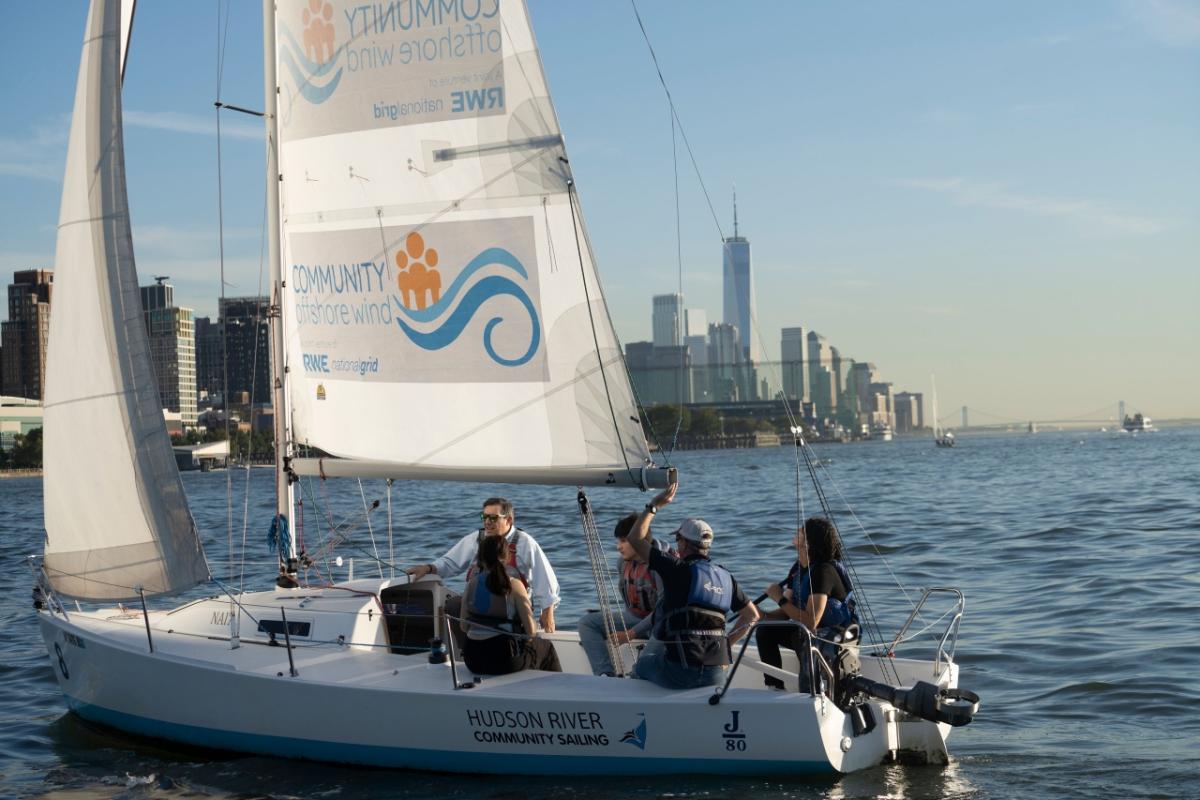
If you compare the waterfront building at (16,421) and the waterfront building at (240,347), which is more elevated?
the waterfront building at (240,347)

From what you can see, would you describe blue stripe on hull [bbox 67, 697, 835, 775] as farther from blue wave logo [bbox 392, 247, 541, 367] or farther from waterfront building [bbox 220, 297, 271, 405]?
waterfront building [bbox 220, 297, 271, 405]

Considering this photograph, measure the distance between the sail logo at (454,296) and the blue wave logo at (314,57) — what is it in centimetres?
142

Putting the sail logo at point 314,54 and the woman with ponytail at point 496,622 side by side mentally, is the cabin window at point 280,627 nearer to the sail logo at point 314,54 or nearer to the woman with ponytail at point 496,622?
the woman with ponytail at point 496,622

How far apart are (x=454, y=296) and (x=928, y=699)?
4.43 meters

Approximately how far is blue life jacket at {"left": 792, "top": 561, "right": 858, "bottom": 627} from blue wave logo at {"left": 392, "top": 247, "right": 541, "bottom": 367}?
8.27ft

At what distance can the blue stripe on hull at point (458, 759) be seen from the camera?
7.57 meters

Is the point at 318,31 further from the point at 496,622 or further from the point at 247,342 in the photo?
the point at 247,342

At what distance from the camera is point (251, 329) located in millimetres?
18703

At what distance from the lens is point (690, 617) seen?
307 inches

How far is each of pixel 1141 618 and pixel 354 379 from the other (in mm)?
8797

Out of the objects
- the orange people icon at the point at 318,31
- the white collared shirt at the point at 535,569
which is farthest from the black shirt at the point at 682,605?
the orange people icon at the point at 318,31

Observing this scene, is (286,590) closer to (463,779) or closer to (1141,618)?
(463,779)

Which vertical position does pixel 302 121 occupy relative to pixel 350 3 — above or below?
below

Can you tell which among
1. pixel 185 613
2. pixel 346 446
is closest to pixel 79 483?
pixel 185 613
